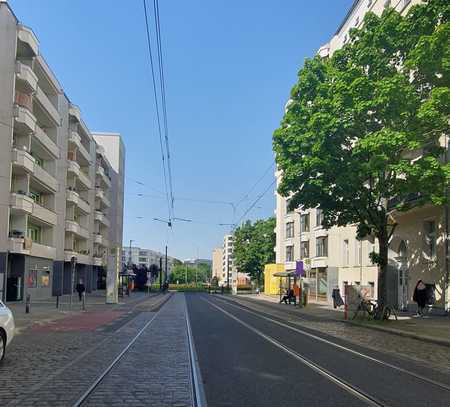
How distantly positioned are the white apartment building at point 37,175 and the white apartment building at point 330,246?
56.4ft

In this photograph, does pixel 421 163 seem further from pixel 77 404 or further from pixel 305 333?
pixel 77 404

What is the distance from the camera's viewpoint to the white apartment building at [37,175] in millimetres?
37469

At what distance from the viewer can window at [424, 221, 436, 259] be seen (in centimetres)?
2987

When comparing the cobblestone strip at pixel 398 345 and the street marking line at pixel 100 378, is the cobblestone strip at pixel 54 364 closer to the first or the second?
the street marking line at pixel 100 378

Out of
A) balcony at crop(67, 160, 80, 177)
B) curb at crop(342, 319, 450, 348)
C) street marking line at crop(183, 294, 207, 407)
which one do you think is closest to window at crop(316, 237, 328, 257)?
balcony at crop(67, 160, 80, 177)

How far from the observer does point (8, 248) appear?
3756cm

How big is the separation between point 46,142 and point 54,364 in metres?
36.8

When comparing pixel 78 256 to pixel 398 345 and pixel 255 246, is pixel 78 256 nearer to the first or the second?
pixel 255 246

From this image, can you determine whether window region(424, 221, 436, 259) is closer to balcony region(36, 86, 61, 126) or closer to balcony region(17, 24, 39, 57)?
balcony region(17, 24, 39, 57)

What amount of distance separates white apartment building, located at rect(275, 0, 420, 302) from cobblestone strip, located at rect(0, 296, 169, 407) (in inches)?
600

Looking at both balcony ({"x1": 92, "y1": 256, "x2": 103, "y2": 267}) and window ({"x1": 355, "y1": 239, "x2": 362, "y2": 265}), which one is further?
balcony ({"x1": 92, "y1": 256, "x2": 103, "y2": 267})

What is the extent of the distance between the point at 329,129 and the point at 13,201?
74.2 feet

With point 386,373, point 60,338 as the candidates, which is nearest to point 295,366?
point 386,373

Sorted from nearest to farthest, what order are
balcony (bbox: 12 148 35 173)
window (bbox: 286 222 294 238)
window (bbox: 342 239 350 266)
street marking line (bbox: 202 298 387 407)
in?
street marking line (bbox: 202 298 387 407)
balcony (bbox: 12 148 35 173)
window (bbox: 342 239 350 266)
window (bbox: 286 222 294 238)
